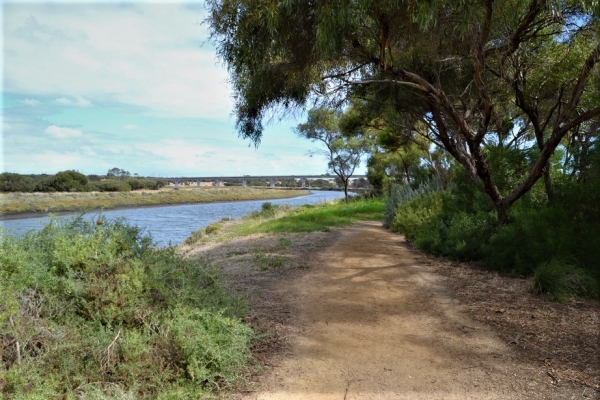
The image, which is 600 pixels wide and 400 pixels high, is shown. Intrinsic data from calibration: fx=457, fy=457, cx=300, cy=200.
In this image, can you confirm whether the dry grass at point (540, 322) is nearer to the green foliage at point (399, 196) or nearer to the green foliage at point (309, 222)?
the green foliage at point (309, 222)

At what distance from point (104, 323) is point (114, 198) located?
21.1 meters

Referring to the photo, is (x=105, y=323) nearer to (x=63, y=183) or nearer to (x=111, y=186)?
(x=63, y=183)

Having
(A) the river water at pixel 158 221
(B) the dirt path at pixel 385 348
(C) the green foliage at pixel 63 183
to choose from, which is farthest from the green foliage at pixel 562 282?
(C) the green foliage at pixel 63 183

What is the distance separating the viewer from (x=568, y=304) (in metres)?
5.97

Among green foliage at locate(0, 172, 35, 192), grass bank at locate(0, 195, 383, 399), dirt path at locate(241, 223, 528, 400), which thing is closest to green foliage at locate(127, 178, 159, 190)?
green foliage at locate(0, 172, 35, 192)

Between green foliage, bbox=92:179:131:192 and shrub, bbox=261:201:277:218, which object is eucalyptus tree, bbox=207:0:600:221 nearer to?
green foliage, bbox=92:179:131:192

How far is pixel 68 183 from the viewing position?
49.0ft

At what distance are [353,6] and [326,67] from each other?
2.78 m

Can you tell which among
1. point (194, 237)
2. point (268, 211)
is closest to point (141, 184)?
point (268, 211)

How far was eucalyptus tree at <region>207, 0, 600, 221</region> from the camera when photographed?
621 centimetres

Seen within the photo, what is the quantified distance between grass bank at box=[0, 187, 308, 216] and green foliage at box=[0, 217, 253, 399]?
1.04 m

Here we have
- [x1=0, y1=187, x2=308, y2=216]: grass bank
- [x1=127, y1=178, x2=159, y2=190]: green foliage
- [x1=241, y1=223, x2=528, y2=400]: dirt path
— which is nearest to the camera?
[x1=241, y1=223, x2=528, y2=400]: dirt path

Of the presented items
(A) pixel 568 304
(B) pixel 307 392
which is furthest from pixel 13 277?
(A) pixel 568 304

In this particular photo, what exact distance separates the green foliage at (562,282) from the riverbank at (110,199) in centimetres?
581
